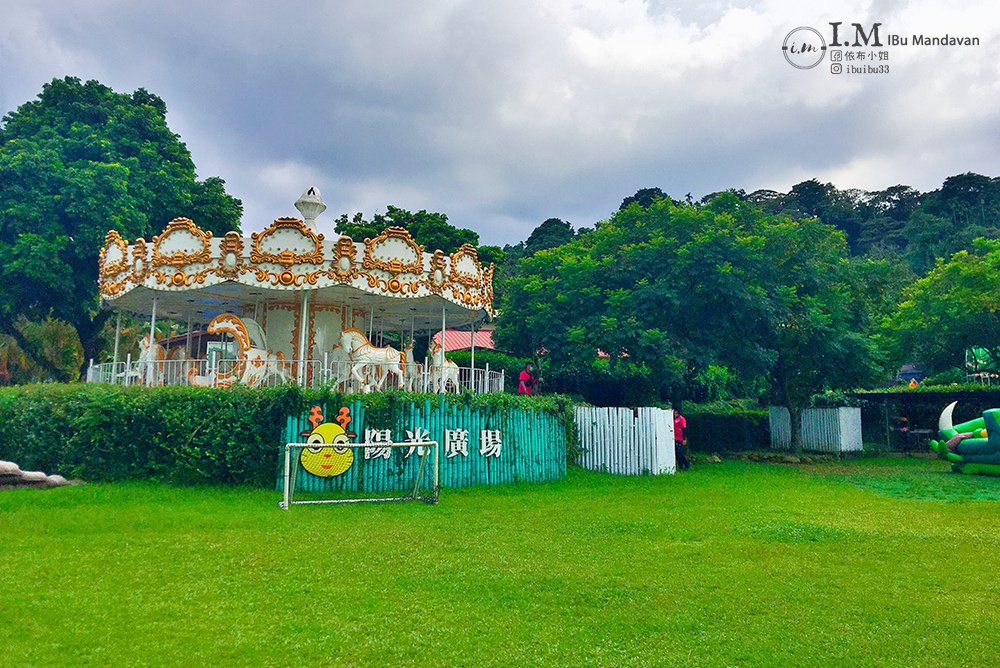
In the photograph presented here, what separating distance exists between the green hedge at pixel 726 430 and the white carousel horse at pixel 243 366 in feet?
49.0

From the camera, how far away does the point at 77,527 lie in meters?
8.06

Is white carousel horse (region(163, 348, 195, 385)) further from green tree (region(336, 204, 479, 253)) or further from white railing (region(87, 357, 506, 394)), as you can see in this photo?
green tree (region(336, 204, 479, 253))

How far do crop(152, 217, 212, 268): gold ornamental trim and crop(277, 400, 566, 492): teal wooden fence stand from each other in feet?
15.5

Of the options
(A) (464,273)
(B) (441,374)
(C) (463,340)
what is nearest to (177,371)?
(B) (441,374)

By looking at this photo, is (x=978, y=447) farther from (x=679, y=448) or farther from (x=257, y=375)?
(x=257, y=375)

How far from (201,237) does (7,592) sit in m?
9.72

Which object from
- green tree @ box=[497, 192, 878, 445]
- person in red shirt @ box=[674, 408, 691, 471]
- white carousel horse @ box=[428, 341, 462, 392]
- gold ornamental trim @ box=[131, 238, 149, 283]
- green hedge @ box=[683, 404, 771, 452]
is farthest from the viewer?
green hedge @ box=[683, 404, 771, 452]

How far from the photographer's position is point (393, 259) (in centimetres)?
1458

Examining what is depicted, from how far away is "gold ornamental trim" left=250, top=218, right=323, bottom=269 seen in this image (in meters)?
13.7

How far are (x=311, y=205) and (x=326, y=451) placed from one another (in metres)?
6.64

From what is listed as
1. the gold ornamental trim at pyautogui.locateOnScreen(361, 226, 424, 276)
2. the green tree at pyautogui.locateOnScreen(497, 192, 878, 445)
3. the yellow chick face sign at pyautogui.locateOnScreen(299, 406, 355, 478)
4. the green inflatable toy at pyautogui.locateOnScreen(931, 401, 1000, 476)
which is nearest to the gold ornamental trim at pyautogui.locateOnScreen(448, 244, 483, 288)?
the gold ornamental trim at pyautogui.locateOnScreen(361, 226, 424, 276)

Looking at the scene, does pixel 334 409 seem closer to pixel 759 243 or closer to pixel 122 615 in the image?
pixel 122 615

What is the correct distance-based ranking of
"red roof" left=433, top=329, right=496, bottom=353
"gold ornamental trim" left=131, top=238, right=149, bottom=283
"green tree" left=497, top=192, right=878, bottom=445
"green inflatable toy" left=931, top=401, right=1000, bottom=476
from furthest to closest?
"red roof" left=433, top=329, right=496, bottom=353 < "green tree" left=497, top=192, right=878, bottom=445 < "green inflatable toy" left=931, top=401, right=1000, bottom=476 < "gold ornamental trim" left=131, top=238, right=149, bottom=283

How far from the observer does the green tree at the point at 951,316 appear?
74.2 feet
